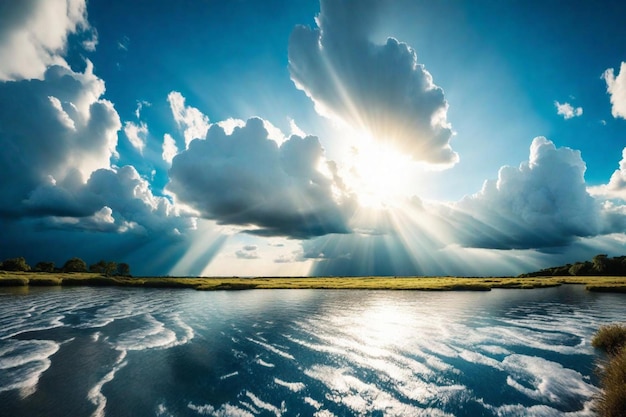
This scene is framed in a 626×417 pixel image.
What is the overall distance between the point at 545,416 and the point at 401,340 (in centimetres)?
1509

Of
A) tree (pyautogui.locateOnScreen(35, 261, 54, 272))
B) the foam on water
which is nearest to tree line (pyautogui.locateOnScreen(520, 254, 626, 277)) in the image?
the foam on water

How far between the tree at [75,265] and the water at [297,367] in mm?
185714

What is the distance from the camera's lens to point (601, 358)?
22.1 metres

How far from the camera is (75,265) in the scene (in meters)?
188

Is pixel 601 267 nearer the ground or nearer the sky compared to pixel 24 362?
nearer the sky

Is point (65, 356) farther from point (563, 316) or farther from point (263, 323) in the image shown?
point (563, 316)

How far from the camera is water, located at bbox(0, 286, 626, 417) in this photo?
15.1 m

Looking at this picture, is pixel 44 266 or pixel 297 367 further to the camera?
pixel 44 266

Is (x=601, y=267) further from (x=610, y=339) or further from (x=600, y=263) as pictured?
(x=610, y=339)

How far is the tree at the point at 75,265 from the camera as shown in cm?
18676

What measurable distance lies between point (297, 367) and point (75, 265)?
22301 cm

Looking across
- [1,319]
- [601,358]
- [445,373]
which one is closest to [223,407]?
[445,373]

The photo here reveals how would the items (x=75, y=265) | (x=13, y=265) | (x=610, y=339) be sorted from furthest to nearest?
(x=75, y=265), (x=13, y=265), (x=610, y=339)

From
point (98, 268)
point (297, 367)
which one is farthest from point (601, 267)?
point (98, 268)
